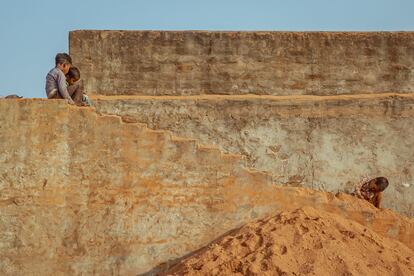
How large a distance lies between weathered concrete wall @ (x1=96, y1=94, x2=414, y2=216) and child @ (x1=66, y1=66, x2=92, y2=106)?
71cm

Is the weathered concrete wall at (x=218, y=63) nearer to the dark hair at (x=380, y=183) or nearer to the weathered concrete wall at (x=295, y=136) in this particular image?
the weathered concrete wall at (x=295, y=136)

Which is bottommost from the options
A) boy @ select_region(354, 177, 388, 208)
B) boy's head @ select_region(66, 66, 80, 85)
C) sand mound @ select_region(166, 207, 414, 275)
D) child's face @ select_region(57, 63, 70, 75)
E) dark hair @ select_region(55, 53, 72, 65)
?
sand mound @ select_region(166, 207, 414, 275)

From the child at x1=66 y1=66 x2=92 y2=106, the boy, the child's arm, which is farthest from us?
the boy

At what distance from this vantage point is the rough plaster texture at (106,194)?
9.85 meters

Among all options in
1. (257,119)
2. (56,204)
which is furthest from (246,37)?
(56,204)

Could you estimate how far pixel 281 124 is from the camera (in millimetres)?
11531

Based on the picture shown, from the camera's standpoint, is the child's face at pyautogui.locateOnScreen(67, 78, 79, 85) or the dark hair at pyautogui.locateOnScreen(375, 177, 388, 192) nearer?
the child's face at pyautogui.locateOnScreen(67, 78, 79, 85)

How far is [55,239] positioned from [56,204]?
41 cm

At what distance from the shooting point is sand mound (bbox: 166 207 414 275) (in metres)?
9.24

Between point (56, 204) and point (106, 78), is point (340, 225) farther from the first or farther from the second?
point (106, 78)

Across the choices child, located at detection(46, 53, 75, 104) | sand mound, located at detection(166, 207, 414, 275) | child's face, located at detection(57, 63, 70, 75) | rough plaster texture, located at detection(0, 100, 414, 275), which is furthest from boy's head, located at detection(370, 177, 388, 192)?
child's face, located at detection(57, 63, 70, 75)

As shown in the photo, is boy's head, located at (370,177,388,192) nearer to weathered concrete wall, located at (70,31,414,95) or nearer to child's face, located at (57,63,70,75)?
weathered concrete wall, located at (70,31,414,95)

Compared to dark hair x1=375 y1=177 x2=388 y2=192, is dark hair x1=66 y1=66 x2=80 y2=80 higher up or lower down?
higher up

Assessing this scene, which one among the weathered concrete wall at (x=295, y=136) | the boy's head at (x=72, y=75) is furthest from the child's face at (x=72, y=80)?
the weathered concrete wall at (x=295, y=136)
